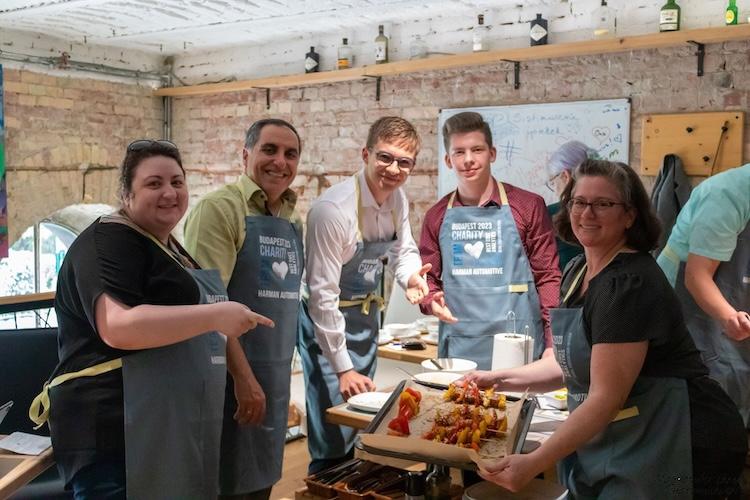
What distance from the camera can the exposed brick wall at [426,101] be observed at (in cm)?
464

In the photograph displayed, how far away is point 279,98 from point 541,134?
252 cm

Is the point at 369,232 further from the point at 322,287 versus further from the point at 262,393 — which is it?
the point at 262,393

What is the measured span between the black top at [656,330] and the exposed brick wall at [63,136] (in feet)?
18.1

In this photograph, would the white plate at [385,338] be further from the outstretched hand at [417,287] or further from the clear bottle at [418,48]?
the clear bottle at [418,48]

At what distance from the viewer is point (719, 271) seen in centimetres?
313

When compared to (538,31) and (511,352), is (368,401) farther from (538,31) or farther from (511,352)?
(538,31)

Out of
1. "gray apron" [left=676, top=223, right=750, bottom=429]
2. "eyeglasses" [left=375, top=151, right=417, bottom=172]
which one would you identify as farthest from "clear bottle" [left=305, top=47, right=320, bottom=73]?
"gray apron" [left=676, top=223, right=750, bottom=429]

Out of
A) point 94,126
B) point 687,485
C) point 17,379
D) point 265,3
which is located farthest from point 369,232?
point 94,126

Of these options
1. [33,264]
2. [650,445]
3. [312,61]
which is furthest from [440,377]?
[33,264]

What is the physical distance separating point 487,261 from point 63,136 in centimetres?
457

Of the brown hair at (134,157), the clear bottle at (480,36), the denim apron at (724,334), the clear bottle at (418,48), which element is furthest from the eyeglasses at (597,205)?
the clear bottle at (418,48)

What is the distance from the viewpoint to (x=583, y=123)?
200 inches

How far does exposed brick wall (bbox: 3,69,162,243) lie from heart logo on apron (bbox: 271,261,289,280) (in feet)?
14.0

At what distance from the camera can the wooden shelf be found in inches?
174
